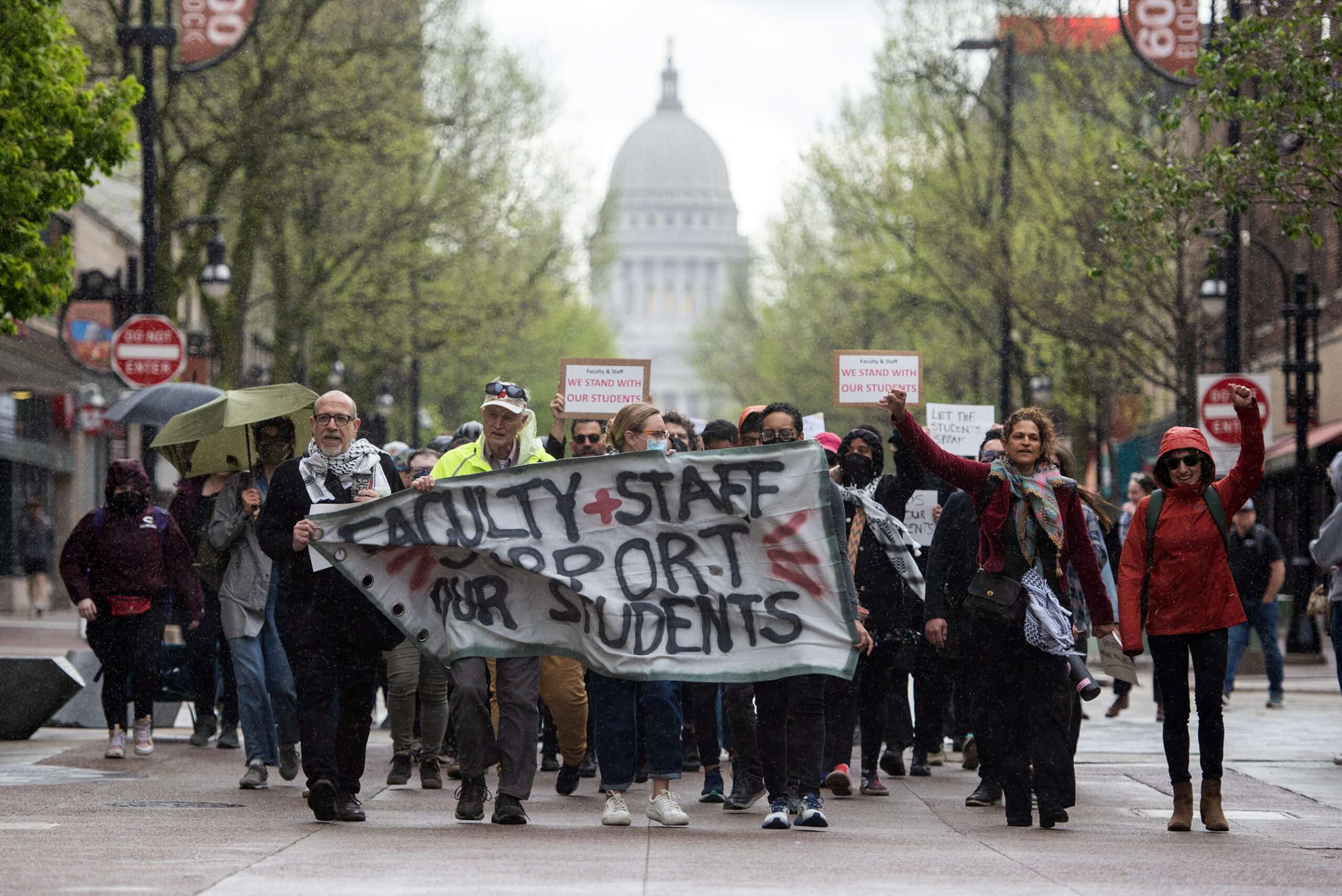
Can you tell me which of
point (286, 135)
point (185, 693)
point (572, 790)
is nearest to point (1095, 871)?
point (572, 790)

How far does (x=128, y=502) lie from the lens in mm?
11766

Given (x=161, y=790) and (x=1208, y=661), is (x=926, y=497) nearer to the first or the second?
(x=1208, y=661)

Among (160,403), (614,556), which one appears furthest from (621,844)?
(160,403)

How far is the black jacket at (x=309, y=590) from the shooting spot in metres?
8.51

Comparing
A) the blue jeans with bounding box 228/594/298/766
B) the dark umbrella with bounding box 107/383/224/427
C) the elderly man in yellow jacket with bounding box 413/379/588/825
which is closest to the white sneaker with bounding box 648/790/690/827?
the elderly man in yellow jacket with bounding box 413/379/588/825

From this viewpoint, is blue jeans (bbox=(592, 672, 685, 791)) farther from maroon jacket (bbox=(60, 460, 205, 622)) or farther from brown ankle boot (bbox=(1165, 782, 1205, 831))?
maroon jacket (bbox=(60, 460, 205, 622))

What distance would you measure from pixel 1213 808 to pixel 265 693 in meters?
4.71

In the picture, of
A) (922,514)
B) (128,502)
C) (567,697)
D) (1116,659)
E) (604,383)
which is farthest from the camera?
(604,383)

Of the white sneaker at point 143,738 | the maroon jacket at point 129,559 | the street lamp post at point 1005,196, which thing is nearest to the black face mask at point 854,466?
the maroon jacket at point 129,559

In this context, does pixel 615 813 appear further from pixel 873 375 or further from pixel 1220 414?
pixel 1220 414

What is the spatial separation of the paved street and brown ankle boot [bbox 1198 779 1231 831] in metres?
0.09

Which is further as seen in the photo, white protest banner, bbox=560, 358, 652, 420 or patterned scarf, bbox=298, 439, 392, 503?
white protest banner, bbox=560, 358, 652, 420

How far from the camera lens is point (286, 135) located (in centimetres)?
2502

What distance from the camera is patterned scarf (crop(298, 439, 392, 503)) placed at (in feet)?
28.3
